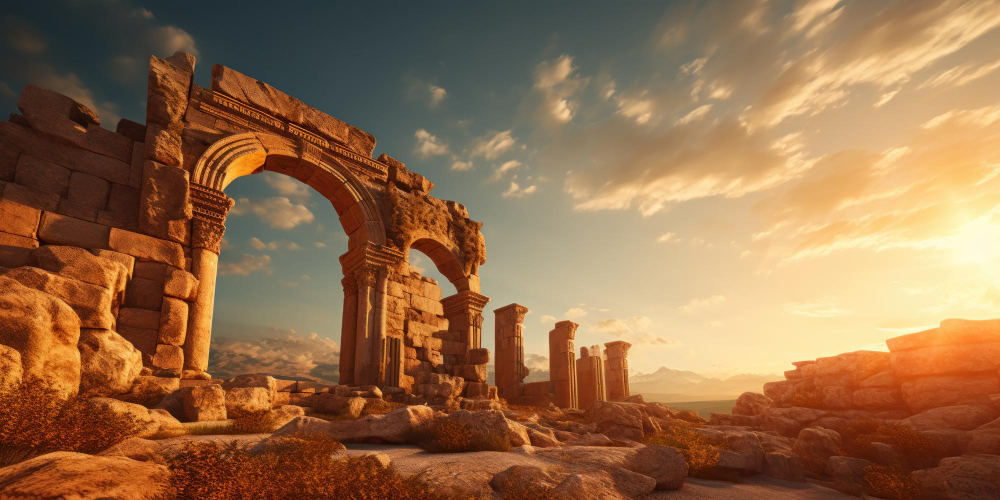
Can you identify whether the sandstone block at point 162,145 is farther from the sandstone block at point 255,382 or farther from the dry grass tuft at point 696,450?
the dry grass tuft at point 696,450

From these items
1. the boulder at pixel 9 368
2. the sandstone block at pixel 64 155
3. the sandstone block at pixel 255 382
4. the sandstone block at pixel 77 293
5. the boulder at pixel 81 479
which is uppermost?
the sandstone block at pixel 64 155

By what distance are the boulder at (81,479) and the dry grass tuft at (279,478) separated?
18 cm

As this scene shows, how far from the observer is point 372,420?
18.4 ft

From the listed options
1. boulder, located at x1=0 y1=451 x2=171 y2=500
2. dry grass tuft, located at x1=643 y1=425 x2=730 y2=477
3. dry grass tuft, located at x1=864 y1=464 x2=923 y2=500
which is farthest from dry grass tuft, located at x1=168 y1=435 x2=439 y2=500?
dry grass tuft, located at x1=864 y1=464 x2=923 y2=500

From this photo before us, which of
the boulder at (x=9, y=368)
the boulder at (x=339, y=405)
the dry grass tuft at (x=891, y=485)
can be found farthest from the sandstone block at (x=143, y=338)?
the dry grass tuft at (x=891, y=485)

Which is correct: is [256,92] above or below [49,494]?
above

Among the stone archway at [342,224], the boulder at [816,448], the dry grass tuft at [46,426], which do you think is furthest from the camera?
the stone archway at [342,224]

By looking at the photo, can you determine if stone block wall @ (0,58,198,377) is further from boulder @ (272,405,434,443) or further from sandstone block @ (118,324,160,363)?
boulder @ (272,405,434,443)

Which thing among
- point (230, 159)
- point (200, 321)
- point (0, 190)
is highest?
point (230, 159)

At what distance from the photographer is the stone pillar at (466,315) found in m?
13.7

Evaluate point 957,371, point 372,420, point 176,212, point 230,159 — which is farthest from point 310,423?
point 957,371

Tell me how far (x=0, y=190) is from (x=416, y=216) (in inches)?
312

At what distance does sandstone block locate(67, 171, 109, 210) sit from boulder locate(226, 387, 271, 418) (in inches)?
183

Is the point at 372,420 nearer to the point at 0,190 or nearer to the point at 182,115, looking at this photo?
the point at 0,190
